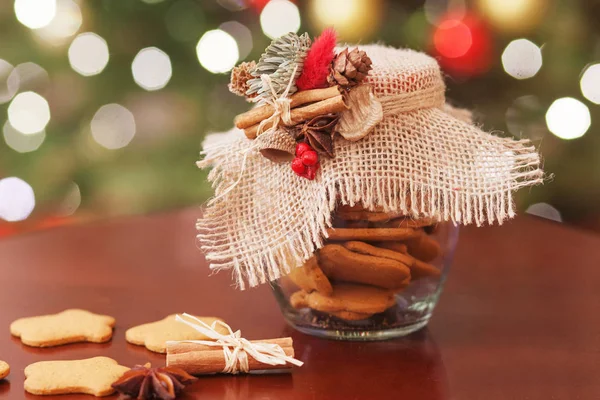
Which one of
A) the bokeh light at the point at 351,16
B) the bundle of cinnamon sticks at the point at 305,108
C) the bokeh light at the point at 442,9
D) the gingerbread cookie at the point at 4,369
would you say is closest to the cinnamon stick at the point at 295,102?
the bundle of cinnamon sticks at the point at 305,108

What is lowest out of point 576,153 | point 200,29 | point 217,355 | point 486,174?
point 576,153

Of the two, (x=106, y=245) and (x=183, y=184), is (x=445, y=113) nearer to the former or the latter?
(x=106, y=245)

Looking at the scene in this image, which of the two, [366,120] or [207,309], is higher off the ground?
[366,120]

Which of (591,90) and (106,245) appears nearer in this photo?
(106,245)

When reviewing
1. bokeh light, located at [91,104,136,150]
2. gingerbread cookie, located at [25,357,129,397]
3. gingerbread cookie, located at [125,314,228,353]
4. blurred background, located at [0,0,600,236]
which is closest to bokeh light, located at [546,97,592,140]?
blurred background, located at [0,0,600,236]

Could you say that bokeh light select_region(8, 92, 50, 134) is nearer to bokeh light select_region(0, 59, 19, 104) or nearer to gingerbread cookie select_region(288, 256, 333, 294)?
bokeh light select_region(0, 59, 19, 104)

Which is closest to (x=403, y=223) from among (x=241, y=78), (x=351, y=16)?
(x=241, y=78)

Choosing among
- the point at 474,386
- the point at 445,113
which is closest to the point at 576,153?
the point at 445,113
